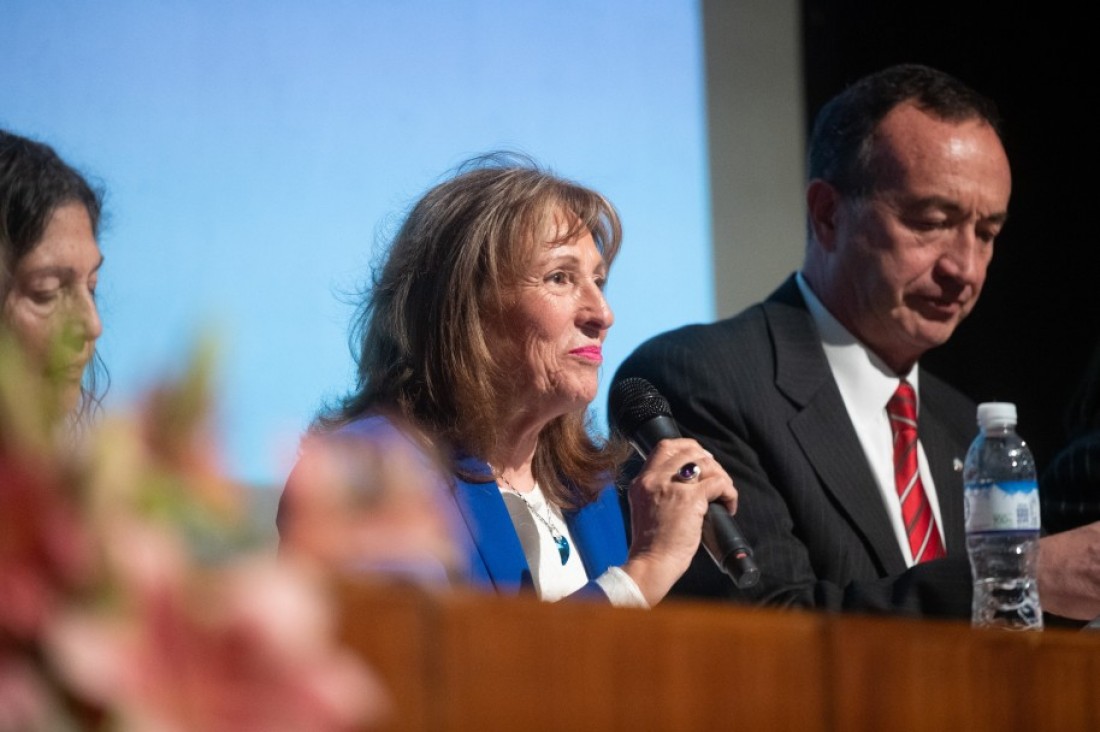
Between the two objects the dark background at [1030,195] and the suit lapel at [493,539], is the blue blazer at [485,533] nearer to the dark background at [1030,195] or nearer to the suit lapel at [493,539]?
the suit lapel at [493,539]

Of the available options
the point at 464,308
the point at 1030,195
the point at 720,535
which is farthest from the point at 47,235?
the point at 1030,195

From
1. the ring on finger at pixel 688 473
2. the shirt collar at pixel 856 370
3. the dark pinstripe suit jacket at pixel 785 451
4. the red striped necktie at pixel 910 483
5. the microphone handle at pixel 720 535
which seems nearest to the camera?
the microphone handle at pixel 720 535

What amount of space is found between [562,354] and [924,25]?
211 cm

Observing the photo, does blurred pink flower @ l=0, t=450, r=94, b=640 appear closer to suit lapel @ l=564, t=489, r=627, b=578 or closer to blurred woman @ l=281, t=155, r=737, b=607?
blurred woman @ l=281, t=155, r=737, b=607

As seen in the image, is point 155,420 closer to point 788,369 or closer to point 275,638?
point 275,638

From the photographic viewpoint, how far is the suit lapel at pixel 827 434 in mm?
2438

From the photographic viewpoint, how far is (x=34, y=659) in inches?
20.1

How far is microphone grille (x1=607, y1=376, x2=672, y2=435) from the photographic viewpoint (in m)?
2.03

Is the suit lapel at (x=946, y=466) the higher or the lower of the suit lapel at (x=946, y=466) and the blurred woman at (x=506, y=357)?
the lower

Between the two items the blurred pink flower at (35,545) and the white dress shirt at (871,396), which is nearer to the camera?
the blurred pink flower at (35,545)

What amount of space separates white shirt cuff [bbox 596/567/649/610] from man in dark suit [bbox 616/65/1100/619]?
15.4 inches

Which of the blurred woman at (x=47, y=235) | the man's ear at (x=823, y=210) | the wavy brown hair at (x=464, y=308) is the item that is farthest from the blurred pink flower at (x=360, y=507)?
the man's ear at (x=823, y=210)

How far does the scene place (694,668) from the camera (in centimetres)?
88

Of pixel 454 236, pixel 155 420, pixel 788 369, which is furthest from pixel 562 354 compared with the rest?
pixel 155 420
